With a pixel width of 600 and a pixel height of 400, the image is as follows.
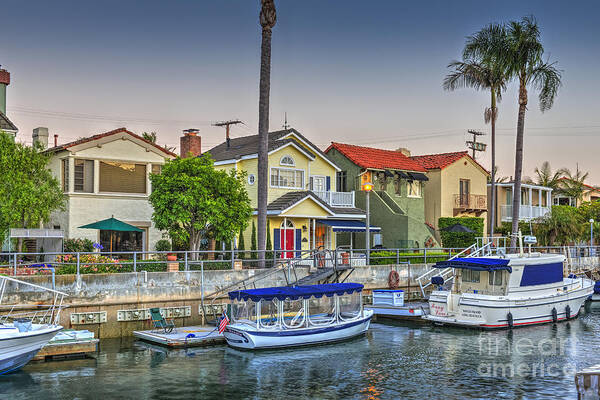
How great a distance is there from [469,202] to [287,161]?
63.8 ft

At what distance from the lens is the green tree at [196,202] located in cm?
3297

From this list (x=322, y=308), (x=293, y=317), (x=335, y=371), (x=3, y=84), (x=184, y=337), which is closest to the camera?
(x=335, y=371)

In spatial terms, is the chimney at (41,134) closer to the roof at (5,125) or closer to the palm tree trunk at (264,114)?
the roof at (5,125)

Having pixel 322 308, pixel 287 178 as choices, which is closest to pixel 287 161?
pixel 287 178

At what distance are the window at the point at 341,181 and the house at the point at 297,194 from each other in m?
4.73

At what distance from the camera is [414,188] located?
5384 centimetres

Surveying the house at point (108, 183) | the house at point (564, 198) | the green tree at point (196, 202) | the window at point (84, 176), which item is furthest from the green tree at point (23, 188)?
the house at point (564, 198)

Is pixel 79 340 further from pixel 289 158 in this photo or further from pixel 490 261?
pixel 289 158

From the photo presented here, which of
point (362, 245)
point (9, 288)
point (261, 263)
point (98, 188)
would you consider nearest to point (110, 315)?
point (9, 288)

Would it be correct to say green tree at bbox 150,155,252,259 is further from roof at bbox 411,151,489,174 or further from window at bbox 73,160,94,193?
roof at bbox 411,151,489,174

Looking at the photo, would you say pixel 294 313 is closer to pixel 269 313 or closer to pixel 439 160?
pixel 269 313

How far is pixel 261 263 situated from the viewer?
32688 mm

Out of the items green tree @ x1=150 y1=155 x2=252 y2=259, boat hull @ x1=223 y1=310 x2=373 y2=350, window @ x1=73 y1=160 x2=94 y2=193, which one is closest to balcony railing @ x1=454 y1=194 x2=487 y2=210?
green tree @ x1=150 y1=155 x2=252 y2=259

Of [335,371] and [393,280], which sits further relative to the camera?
[393,280]
